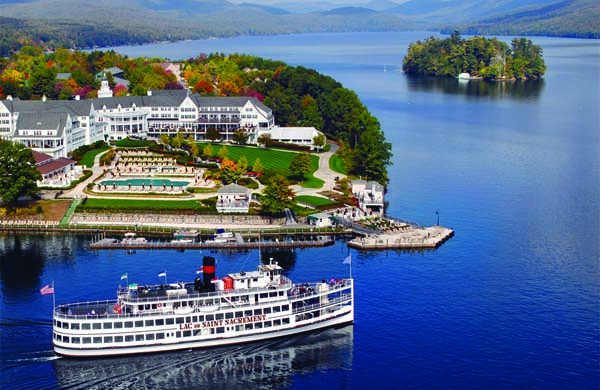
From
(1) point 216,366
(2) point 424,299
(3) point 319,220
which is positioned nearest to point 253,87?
(3) point 319,220

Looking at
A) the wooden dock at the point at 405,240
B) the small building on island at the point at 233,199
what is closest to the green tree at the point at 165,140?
the small building on island at the point at 233,199

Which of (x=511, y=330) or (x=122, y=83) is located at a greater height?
(x=122, y=83)

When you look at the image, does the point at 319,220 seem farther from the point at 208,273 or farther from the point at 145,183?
the point at 208,273

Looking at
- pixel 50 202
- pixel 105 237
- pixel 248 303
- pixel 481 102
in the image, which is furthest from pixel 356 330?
pixel 481 102

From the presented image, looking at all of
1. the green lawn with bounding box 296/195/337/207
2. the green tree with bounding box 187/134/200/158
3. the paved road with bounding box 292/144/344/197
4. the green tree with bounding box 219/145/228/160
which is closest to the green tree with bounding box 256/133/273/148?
the paved road with bounding box 292/144/344/197

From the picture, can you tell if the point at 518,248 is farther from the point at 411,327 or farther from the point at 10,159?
the point at 10,159

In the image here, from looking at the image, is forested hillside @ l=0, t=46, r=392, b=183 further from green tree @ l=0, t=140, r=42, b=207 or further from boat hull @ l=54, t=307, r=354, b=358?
boat hull @ l=54, t=307, r=354, b=358
